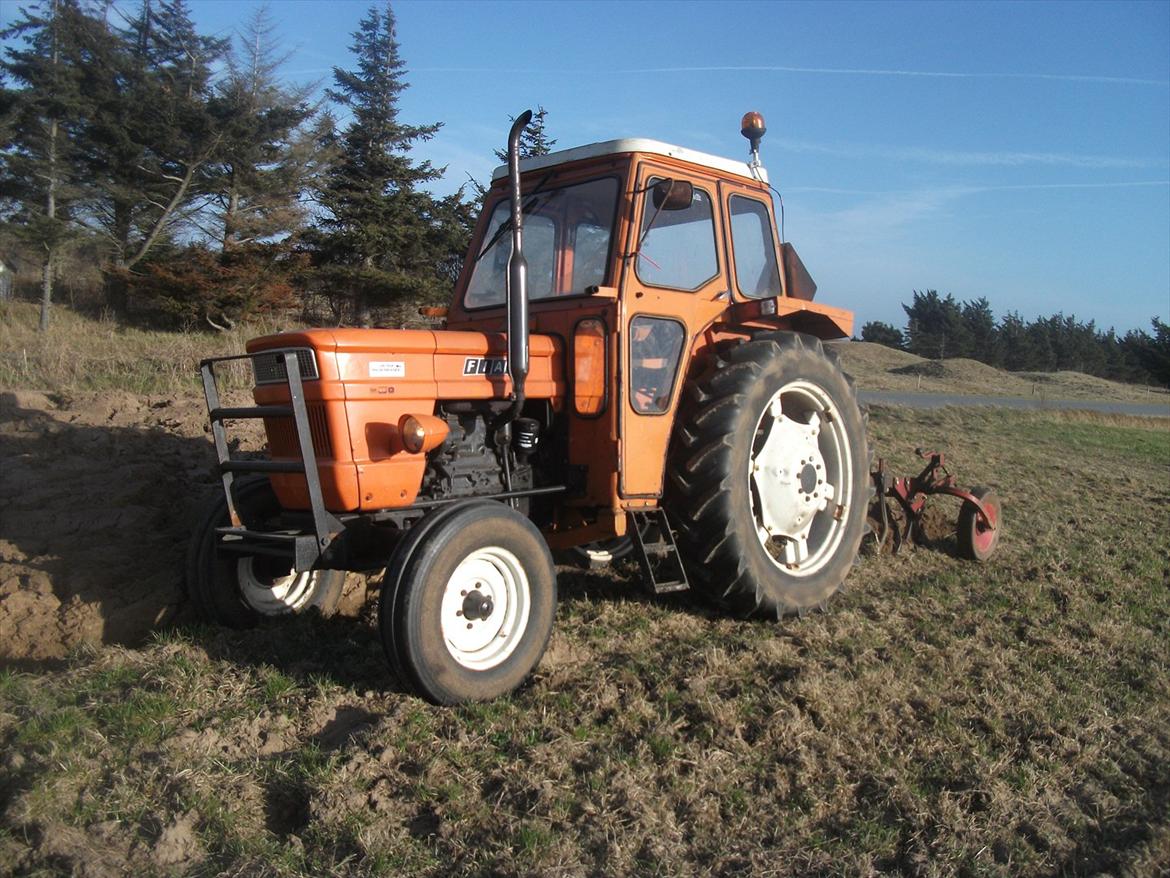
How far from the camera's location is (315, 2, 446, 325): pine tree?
18891mm

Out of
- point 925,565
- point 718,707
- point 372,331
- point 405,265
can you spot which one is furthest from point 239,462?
point 405,265

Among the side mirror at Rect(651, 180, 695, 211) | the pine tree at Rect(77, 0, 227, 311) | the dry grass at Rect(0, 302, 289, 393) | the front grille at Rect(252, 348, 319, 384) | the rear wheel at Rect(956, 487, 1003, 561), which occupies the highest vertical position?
the pine tree at Rect(77, 0, 227, 311)

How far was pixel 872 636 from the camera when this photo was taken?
4.79 metres

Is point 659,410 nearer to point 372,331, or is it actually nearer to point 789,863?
point 372,331

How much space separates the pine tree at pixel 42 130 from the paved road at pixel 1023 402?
18343 mm

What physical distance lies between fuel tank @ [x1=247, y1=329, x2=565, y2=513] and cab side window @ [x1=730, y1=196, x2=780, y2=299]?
5.69ft

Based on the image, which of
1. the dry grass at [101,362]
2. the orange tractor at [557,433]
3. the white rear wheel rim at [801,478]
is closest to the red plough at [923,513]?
the white rear wheel rim at [801,478]

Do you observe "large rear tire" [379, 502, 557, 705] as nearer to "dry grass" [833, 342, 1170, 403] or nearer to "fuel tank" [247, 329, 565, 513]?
"fuel tank" [247, 329, 565, 513]

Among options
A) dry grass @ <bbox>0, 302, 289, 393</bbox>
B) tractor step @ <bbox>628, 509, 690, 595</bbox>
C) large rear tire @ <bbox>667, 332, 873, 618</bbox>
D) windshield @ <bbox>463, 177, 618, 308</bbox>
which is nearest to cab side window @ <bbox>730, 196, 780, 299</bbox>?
large rear tire @ <bbox>667, 332, 873, 618</bbox>

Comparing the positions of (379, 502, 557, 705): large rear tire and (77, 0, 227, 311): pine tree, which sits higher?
(77, 0, 227, 311): pine tree

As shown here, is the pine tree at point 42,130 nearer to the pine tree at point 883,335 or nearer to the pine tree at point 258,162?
the pine tree at point 258,162

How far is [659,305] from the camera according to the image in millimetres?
4852

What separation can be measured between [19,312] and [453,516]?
18.7m

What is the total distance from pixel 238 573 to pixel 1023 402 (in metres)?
24.8
